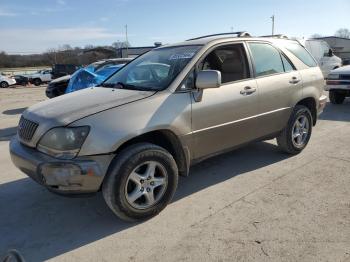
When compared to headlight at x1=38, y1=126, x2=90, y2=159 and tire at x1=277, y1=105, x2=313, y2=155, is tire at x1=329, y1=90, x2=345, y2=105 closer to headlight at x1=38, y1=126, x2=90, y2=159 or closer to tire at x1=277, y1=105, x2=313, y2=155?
tire at x1=277, y1=105, x2=313, y2=155

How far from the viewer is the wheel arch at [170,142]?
3.86 metres

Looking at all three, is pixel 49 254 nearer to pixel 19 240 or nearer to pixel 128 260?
pixel 19 240

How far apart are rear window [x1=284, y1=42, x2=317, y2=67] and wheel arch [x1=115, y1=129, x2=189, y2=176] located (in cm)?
266

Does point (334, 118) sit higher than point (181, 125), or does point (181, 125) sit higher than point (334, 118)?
point (181, 125)

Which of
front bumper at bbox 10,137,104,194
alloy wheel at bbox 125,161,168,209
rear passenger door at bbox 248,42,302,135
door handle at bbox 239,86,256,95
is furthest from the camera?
rear passenger door at bbox 248,42,302,135

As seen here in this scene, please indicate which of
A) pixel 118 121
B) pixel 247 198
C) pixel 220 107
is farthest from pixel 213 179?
pixel 118 121

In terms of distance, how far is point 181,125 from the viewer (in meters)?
3.92

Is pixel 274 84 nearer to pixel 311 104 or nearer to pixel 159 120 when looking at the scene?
pixel 311 104

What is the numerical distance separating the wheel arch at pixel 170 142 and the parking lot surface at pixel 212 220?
1.48 feet

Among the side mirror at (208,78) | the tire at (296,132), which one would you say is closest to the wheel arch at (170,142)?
the side mirror at (208,78)

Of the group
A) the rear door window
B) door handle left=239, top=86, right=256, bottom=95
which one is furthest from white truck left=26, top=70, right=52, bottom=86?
door handle left=239, top=86, right=256, bottom=95

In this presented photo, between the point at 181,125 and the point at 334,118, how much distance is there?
6.29 metres

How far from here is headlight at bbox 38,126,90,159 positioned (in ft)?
11.0

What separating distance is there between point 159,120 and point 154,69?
111cm
